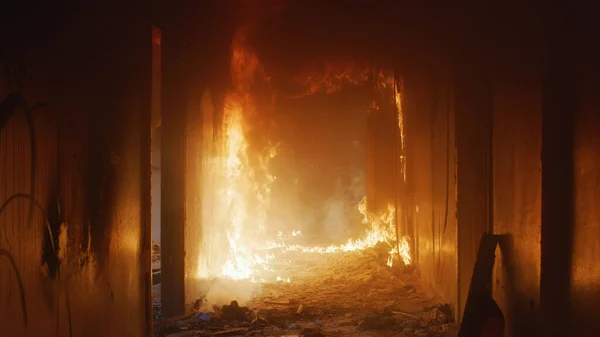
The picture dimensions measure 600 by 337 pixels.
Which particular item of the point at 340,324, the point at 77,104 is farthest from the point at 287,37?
the point at 77,104

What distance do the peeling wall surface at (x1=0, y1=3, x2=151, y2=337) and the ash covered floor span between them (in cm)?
253

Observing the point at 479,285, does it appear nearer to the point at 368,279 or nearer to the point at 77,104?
the point at 77,104

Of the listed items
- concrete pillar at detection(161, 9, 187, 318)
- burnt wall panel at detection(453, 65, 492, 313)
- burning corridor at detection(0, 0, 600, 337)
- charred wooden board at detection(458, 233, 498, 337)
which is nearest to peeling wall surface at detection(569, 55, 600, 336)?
burning corridor at detection(0, 0, 600, 337)

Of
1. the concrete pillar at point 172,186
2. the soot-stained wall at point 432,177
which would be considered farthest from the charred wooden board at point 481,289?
the concrete pillar at point 172,186

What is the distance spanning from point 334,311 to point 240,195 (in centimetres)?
486

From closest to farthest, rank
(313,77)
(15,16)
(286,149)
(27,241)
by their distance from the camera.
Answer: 1. (15,16)
2. (27,241)
3. (313,77)
4. (286,149)

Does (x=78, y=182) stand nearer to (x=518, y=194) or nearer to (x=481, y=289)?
(x=518, y=194)

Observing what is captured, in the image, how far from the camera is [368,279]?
978 centimetres

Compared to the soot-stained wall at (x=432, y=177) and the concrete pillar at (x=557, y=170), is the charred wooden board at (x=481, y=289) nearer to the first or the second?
the concrete pillar at (x=557, y=170)

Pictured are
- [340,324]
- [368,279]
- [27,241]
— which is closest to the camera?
[27,241]

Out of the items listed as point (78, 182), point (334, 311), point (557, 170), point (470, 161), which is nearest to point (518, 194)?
point (557, 170)

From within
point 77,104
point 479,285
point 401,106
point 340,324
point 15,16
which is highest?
point 401,106

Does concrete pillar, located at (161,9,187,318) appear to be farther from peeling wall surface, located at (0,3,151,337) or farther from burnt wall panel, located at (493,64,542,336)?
burnt wall panel, located at (493,64,542,336)

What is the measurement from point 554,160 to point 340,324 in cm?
444
